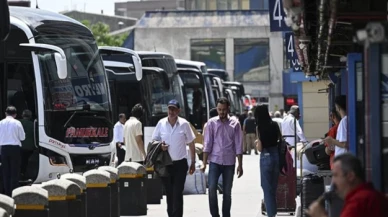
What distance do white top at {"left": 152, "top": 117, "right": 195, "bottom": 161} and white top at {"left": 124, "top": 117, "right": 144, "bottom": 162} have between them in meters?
5.75

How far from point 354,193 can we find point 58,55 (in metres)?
12.9

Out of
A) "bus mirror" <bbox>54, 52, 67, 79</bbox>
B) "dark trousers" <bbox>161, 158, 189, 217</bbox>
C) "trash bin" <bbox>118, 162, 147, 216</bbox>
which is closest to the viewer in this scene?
"dark trousers" <bbox>161, 158, 189, 217</bbox>

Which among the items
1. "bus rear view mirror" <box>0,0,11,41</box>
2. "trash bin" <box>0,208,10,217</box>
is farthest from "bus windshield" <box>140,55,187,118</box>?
"bus rear view mirror" <box>0,0,11,41</box>

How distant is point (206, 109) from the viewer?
38062 millimetres

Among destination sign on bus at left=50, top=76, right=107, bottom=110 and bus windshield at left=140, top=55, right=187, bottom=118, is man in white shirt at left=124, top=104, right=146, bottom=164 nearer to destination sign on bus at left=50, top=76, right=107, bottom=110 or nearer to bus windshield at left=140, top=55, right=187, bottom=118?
destination sign on bus at left=50, top=76, right=107, bottom=110

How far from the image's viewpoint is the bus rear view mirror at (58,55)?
20028mm

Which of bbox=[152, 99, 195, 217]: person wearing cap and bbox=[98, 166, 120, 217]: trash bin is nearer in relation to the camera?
bbox=[152, 99, 195, 217]: person wearing cap

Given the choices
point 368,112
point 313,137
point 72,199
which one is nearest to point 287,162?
point 72,199

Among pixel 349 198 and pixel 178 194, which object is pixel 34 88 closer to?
pixel 178 194

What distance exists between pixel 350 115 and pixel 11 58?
34.2ft

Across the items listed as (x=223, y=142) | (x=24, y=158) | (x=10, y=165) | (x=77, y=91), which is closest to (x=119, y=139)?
(x=77, y=91)

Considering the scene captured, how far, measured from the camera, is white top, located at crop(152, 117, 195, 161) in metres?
16.6

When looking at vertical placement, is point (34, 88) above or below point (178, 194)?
above

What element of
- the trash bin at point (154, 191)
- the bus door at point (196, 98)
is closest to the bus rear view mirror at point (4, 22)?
the trash bin at point (154, 191)
